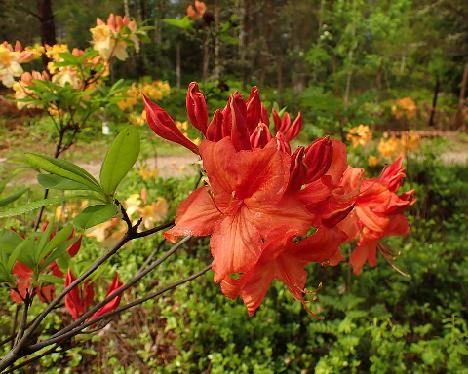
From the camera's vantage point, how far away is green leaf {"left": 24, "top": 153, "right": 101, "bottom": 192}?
58 cm

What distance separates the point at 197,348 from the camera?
7.82ft

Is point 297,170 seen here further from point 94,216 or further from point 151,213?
point 151,213

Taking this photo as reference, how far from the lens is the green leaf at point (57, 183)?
0.59m

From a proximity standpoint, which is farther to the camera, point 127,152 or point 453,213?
point 453,213

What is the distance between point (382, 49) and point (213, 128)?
11.0 metres

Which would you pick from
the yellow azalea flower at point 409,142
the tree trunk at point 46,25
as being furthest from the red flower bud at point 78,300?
the tree trunk at point 46,25

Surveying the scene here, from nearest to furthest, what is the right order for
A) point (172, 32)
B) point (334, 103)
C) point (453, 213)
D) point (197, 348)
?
point (197, 348), point (334, 103), point (453, 213), point (172, 32)

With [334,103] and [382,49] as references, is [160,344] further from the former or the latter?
[382,49]

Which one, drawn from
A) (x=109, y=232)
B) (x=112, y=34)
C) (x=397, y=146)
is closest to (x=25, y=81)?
(x=112, y=34)

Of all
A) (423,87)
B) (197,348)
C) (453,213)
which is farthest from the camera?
(423,87)

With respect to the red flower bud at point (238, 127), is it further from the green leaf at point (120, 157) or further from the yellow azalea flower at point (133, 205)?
the yellow azalea flower at point (133, 205)

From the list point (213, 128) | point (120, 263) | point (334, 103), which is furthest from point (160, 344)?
point (213, 128)

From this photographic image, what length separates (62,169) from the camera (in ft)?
1.99

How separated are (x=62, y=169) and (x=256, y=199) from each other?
0.28 m
